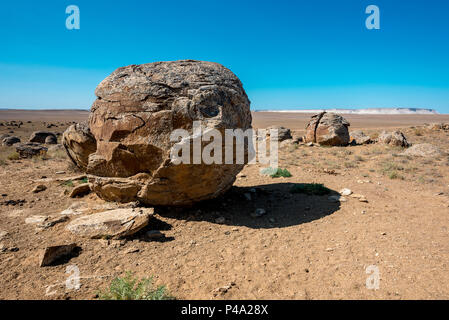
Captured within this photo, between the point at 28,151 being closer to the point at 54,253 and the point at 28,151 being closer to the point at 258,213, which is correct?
the point at 54,253

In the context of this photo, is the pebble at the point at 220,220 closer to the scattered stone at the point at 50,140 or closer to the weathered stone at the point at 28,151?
the weathered stone at the point at 28,151

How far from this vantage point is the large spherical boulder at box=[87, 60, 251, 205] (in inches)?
187

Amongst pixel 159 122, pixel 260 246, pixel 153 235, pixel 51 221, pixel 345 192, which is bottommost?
pixel 260 246

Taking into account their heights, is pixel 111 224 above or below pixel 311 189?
below

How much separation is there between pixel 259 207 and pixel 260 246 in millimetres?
1676

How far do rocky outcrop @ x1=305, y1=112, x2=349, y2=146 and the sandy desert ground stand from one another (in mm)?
7766

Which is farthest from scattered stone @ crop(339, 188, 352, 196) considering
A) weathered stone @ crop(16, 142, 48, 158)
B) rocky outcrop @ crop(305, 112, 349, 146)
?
weathered stone @ crop(16, 142, 48, 158)

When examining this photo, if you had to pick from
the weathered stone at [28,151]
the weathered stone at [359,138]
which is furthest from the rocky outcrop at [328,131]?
the weathered stone at [28,151]

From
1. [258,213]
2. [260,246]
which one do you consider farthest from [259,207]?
[260,246]

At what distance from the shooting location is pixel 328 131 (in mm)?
15430

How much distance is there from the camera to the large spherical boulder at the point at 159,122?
4750 millimetres

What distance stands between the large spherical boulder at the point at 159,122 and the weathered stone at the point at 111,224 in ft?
1.93

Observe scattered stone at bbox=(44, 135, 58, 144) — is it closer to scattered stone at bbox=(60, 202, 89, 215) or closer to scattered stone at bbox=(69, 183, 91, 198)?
A: scattered stone at bbox=(69, 183, 91, 198)
